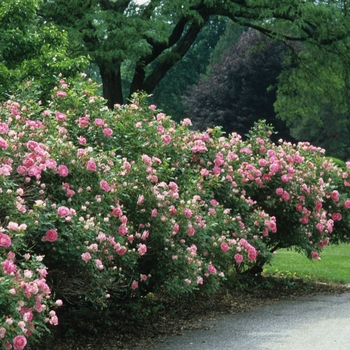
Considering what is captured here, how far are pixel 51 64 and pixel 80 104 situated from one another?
16.6ft

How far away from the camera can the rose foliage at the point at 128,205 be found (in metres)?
5.39

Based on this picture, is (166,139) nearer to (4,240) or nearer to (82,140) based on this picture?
(82,140)

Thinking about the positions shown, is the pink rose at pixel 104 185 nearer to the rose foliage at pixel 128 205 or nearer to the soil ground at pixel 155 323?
the rose foliage at pixel 128 205

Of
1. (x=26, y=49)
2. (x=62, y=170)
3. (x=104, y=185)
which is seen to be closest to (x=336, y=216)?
(x=104, y=185)

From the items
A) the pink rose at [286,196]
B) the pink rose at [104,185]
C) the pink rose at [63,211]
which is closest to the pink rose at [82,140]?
the pink rose at [104,185]

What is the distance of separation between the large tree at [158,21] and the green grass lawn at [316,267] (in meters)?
6.29

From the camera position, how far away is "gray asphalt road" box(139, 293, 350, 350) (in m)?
6.62

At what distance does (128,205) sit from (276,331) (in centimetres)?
180

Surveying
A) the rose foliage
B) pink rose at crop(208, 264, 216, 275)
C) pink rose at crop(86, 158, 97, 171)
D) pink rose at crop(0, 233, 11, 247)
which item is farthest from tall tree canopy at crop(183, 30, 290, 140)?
pink rose at crop(0, 233, 11, 247)

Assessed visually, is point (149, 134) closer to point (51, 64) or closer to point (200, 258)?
point (200, 258)

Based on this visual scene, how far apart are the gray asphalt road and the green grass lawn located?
2110 mm

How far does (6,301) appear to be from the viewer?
450 centimetres

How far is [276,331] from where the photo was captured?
288 inches

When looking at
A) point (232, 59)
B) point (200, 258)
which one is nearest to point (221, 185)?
point (200, 258)
